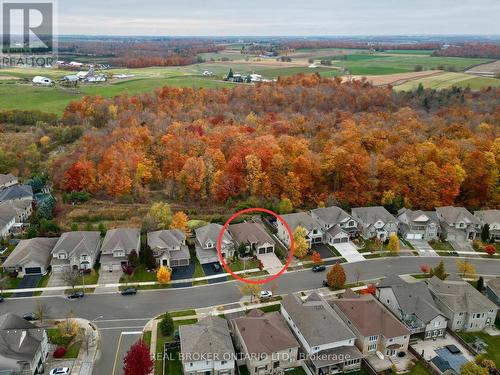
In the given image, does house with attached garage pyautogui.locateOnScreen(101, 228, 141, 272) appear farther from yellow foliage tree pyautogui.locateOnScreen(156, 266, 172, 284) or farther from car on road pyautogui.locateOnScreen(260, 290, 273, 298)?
car on road pyautogui.locateOnScreen(260, 290, 273, 298)

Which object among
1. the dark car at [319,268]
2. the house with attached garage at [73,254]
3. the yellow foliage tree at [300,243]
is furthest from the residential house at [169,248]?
the dark car at [319,268]

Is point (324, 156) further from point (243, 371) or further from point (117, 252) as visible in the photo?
point (243, 371)

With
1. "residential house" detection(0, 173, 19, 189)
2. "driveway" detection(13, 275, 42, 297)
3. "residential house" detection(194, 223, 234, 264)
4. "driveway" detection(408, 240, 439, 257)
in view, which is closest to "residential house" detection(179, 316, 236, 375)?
"residential house" detection(194, 223, 234, 264)

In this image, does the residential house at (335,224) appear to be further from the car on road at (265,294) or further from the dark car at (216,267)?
the dark car at (216,267)

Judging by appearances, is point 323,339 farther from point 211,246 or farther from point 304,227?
point 304,227

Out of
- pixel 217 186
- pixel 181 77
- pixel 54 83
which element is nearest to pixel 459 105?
pixel 217 186
